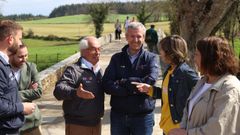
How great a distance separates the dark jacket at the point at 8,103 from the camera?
3.94 meters

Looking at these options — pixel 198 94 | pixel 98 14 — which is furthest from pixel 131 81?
pixel 98 14

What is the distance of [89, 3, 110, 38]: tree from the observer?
51.3 metres

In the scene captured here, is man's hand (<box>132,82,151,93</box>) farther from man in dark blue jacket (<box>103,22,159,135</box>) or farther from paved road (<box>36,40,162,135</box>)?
paved road (<box>36,40,162,135</box>)

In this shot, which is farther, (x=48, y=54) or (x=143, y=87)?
(x=48, y=54)

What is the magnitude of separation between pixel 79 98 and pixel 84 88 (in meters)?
0.12

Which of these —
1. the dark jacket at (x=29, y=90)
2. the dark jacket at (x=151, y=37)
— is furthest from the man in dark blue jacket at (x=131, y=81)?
the dark jacket at (x=151, y=37)

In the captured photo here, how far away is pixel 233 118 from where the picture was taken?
132 inches

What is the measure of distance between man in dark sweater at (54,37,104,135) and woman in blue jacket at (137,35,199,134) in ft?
2.71

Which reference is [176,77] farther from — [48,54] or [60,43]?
[60,43]

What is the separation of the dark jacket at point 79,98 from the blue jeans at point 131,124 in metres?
0.23

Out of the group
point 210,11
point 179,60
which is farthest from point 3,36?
point 210,11

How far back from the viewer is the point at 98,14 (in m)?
51.9

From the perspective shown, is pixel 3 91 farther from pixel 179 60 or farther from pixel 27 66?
pixel 179 60

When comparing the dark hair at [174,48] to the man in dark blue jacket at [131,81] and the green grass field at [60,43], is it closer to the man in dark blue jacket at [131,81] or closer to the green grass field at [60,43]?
the man in dark blue jacket at [131,81]
